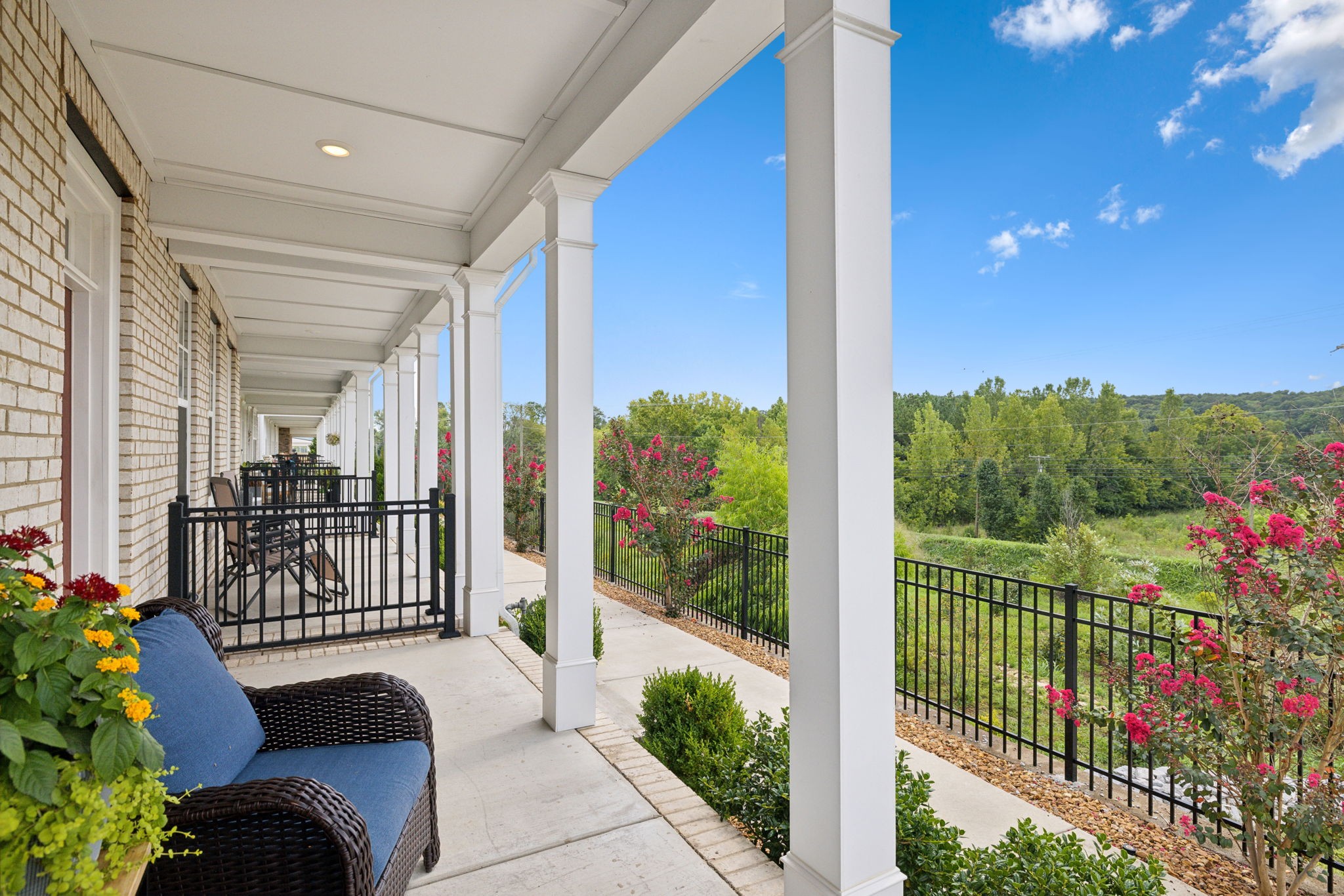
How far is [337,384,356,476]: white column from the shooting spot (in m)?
13.8

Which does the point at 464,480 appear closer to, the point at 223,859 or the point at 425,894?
the point at 425,894

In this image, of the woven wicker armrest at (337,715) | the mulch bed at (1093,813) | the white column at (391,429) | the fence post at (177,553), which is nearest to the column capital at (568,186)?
the woven wicker armrest at (337,715)

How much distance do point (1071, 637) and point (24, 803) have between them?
350 cm

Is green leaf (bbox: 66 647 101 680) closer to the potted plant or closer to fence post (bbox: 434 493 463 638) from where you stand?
the potted plant

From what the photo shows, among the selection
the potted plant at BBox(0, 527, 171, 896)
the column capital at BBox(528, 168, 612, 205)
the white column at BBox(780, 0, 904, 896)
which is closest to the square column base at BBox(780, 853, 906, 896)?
the white column at BBox(780, 0, 904, 896)

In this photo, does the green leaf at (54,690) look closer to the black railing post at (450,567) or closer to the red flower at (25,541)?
the red flower at (25,541)

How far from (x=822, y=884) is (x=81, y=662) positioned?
4.80 ft

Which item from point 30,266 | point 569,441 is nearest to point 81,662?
point 30,266

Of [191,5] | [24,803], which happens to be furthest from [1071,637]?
[191,5]

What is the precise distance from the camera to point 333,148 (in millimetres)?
3391

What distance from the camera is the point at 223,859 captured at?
1.25 meters

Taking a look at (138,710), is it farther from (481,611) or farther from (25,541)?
(481,611)

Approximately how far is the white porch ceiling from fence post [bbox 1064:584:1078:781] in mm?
2709

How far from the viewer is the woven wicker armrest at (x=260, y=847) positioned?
1.24m
